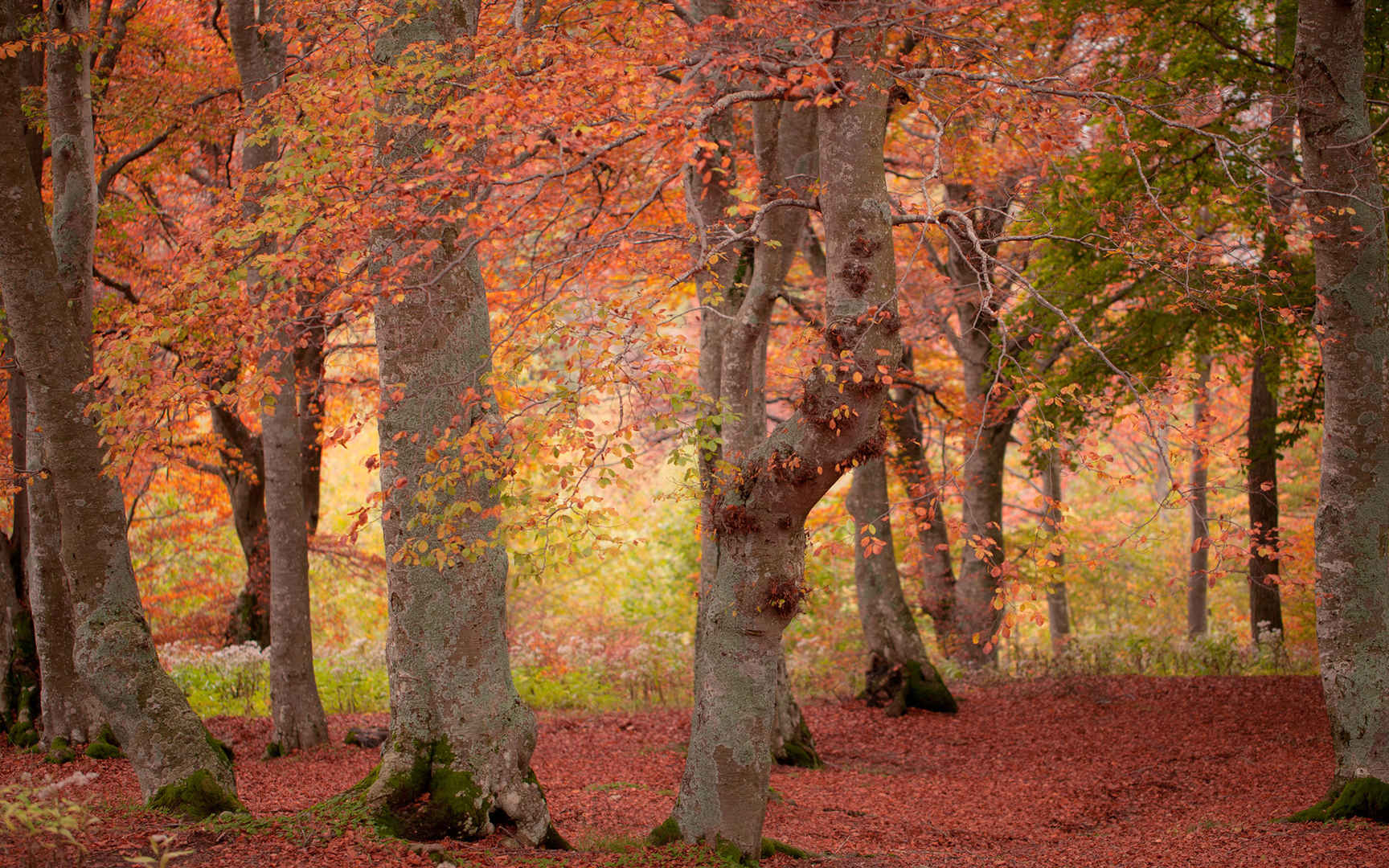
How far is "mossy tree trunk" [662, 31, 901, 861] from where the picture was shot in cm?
554

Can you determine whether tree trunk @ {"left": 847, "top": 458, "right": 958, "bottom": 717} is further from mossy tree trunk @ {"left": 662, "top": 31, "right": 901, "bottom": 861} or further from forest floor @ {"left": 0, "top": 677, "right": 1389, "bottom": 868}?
mossy tree trunk @ {"left": 662, "top": 31, "right": 901, "bottom": 861}

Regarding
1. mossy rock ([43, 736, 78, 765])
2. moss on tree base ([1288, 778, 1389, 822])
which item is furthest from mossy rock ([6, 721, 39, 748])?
moss on tree base ([1288, 778, 1389, 822])

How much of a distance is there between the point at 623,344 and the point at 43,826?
3.22 metres

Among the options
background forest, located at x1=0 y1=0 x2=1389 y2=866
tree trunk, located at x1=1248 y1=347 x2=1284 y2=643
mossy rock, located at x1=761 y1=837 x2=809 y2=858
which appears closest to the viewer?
background forest, located at x1=0 y1=0 x2=1389 y2=866

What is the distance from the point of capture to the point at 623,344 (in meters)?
5.16

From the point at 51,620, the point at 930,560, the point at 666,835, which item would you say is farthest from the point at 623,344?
the point at 930,560

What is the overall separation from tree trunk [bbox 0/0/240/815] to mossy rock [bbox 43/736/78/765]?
3866mm

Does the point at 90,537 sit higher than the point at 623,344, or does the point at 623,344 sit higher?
the point at 623,344

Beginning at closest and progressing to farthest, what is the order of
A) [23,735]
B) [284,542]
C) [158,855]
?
[158,855] < [23,735] < [284,542]

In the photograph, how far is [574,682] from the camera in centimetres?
1446

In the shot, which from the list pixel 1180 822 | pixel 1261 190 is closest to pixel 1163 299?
pixel 1261 190

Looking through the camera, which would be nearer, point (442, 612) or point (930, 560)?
point (442, 612)

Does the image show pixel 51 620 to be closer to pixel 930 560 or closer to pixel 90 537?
pixel 90 537

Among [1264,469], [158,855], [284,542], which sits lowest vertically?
[158,855]
